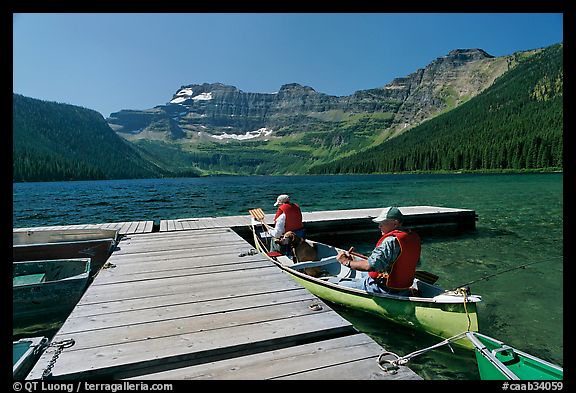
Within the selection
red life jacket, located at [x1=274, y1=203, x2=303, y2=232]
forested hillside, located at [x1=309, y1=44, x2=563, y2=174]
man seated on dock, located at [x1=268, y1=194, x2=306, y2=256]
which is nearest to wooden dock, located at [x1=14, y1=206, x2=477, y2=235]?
man seated on dock, located at [x1=268, y1=194, x2=306, y2=256]

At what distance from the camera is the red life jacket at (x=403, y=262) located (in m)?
6.38

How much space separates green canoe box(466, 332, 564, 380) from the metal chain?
5.12 meters

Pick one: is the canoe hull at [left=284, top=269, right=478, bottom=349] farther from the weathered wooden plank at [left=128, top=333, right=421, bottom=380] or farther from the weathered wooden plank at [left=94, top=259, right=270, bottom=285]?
the weathered wooden plank at [left=128, top=333, right=421, bottom=380]

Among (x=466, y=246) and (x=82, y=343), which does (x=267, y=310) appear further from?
(x=466, y=246)

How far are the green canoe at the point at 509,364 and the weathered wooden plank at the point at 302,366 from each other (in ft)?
4.56

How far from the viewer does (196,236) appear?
1307 cm

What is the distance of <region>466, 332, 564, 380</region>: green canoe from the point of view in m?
3.75

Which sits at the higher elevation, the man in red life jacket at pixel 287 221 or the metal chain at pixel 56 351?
the man in red life jacket at pixel 287 221

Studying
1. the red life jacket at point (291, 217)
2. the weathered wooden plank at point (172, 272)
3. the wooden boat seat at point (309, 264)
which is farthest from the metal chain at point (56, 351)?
the red life jacket at point (291, 217)

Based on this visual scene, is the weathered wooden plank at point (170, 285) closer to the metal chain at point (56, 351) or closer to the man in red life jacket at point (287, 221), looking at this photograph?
the metal chain at point (56, 351)

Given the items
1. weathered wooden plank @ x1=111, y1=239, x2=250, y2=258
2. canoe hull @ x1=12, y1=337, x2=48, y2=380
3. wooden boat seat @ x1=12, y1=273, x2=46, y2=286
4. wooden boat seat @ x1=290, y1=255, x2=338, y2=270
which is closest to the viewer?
canoe hull @ x1=12, y1=337, x2=48, y2=380

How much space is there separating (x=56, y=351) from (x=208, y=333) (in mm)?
1814

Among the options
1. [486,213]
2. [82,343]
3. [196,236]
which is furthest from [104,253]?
[486,213]
